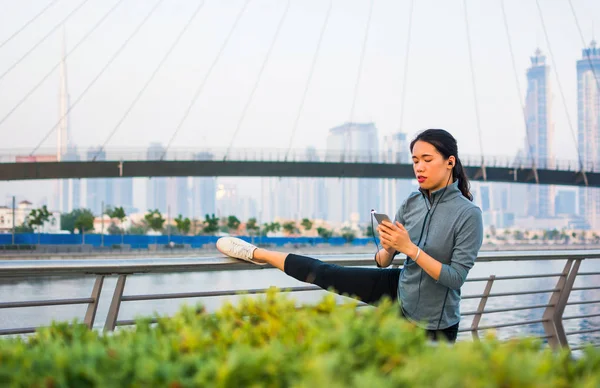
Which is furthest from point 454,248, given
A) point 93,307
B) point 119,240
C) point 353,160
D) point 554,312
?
point 119,240

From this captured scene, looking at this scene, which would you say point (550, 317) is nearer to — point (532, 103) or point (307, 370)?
point (307, 370)

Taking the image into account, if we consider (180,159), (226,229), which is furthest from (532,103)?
(180,159)

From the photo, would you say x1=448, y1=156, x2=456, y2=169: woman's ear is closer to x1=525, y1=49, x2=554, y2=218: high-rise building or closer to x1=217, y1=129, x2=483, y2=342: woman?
x1=217, y1=129, x2=483, y2=342: woman

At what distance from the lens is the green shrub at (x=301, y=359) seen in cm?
80

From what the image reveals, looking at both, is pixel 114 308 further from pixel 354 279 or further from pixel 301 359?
pixel 301 359

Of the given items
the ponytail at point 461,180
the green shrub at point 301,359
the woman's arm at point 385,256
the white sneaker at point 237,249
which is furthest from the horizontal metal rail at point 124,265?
the green shrub at point 301,359

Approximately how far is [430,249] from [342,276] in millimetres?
381

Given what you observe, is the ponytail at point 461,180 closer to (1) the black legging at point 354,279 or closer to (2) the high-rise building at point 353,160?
(1) the black legging at point 354,279

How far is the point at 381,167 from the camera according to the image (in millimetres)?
32531

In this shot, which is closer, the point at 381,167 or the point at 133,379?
the point at 133,379

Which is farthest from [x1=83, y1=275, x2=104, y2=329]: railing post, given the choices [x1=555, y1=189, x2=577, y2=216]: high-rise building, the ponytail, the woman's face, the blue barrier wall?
[x1=555, y1=189, x2=577, y2=216]: high-rise building

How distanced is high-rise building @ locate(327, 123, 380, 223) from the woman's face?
2633cm

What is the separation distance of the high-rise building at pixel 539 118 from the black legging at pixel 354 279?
268 feet

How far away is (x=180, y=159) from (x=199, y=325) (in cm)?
3052
